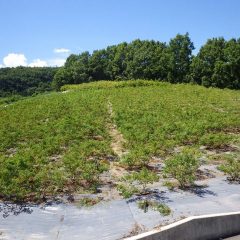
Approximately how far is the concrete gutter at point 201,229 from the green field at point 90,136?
7.29 feet

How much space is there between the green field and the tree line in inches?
884

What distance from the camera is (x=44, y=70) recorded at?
314ft

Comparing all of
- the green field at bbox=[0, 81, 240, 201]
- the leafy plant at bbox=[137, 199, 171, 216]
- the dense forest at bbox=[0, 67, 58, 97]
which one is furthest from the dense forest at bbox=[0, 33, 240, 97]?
the leafy plant at bbox=[137, 199, 171, 216]

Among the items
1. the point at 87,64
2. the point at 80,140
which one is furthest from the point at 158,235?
the point at 87,64

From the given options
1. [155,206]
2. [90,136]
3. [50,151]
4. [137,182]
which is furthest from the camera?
[90,136]

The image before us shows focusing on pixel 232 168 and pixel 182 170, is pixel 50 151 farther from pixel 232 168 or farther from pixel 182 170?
pixel 232 168

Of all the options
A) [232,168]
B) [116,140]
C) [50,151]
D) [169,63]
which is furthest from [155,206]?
[169,63]

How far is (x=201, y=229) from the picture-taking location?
247 inches

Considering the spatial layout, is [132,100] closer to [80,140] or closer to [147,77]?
[80,140]

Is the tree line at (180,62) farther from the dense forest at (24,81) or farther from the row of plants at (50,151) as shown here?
the row of plants at (50,151)

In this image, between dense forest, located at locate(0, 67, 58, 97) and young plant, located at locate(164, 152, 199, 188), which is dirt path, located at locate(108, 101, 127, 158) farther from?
dense forest, located at locate(0, 67, 58, 97)

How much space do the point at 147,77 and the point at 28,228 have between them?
41.9 m

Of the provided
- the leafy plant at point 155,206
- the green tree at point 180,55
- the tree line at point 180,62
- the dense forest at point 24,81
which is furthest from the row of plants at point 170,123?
the dense forest at point 24,81

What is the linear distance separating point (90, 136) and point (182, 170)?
16.0ft
